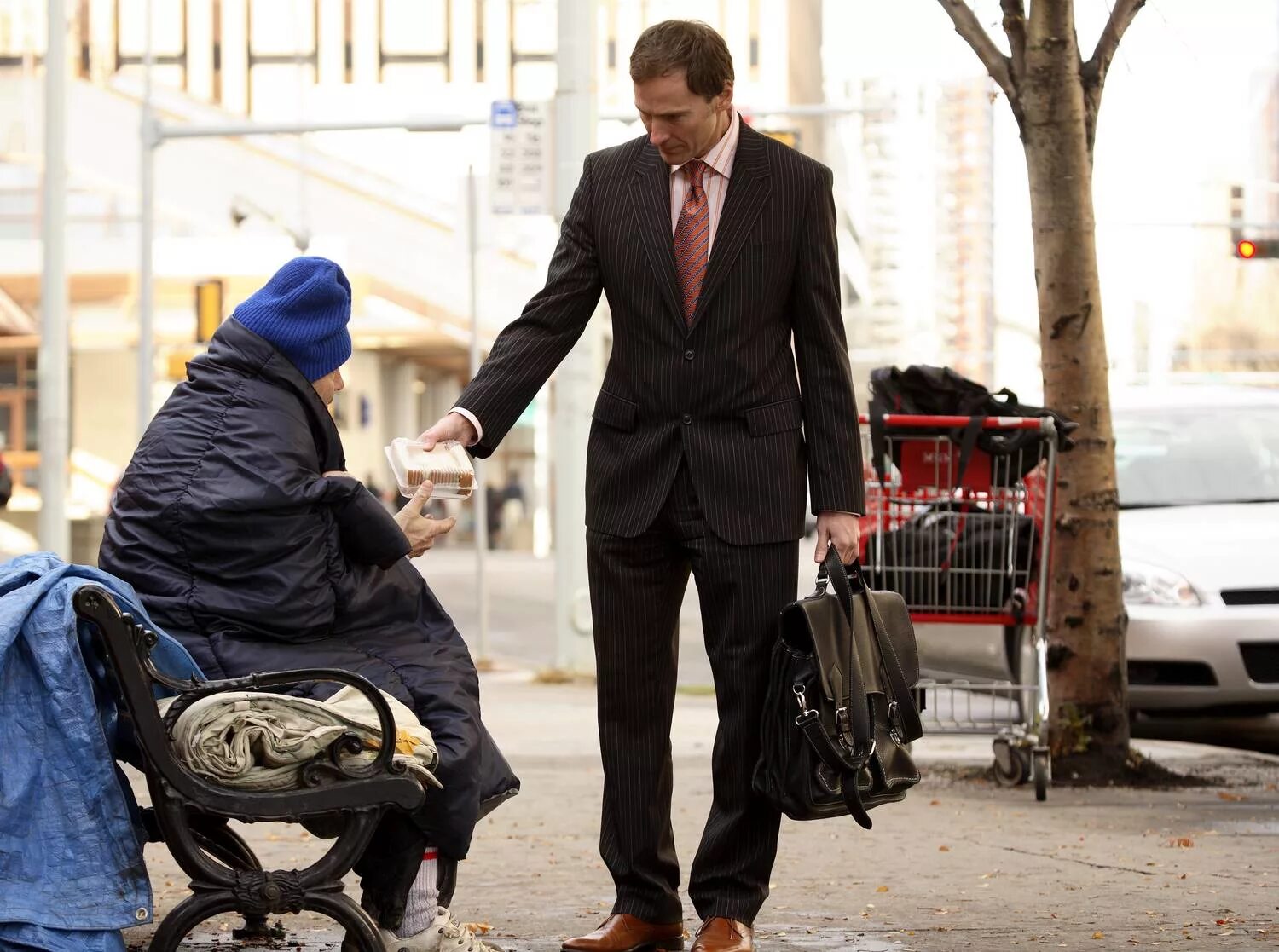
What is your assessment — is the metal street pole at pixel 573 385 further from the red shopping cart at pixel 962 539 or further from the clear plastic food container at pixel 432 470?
the clear plastic food container at pixel 432 470

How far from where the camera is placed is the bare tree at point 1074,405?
830 centimetres

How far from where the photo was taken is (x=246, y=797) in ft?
13.2

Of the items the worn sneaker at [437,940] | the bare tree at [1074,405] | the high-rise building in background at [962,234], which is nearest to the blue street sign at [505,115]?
the bare tree at [1074,405]

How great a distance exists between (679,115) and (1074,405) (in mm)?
4092

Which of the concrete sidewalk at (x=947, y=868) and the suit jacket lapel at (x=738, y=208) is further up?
the suit jacket lapel at (x=738, y=208)

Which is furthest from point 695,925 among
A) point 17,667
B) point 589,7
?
point 589,7

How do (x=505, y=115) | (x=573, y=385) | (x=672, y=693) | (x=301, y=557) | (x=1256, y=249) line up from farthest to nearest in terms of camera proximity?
(x=1256, y=249) < (x=505, y=115) < (x=573, y=385) < (x=672, y=693) < (x=301, y=557)

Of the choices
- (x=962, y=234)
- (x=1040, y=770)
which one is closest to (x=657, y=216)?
(x=1040, y=770)

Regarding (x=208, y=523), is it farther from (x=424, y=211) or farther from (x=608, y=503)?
(x=424, y=211)

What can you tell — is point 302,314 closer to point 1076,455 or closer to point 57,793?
point 57,793

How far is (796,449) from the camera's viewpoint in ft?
15.8

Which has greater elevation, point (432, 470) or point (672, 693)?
point (432, 470)

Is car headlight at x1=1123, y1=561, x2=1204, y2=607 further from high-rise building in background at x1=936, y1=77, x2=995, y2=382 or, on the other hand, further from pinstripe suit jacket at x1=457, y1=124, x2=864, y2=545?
high-rise building in background at x1=936, y1=77, x2=995, y2=382

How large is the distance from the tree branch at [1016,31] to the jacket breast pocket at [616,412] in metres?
4.05
